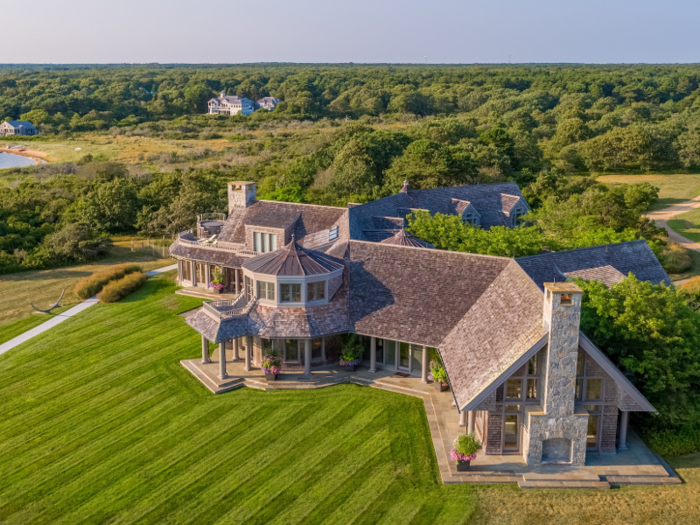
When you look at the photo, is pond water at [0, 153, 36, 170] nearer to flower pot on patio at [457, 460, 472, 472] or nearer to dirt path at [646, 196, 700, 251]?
dirt path at [646, 196, 700, 251]

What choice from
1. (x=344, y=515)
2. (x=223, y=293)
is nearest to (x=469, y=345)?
(x=344, y=515)

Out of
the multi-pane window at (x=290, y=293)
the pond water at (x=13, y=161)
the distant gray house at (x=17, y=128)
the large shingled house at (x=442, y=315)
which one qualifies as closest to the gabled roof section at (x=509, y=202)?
the large shingled house at (x=442, y=315)

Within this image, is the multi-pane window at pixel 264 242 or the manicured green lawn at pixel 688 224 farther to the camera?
the manicured green lawn at pixel 688 224

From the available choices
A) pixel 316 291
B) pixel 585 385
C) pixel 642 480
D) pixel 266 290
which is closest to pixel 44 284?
pixel 266 290

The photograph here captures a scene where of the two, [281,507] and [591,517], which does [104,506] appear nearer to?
[281,507]

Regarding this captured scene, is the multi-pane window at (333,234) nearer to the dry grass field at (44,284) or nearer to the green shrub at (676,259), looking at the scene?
the dry grass field at (44,284)

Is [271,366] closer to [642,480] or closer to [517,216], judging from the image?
[642,480]
